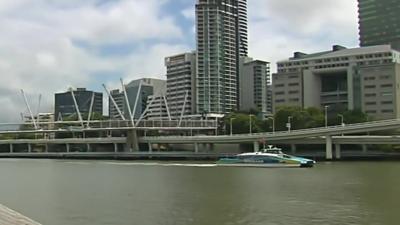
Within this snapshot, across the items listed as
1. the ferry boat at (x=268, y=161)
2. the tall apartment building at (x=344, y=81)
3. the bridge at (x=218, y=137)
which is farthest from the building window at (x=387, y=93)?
the ferry boat at (x=268, y=161)

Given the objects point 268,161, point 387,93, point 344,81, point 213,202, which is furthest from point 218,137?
point 213,202

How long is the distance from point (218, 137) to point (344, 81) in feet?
263

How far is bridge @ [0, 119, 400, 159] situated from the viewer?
95.9 meters

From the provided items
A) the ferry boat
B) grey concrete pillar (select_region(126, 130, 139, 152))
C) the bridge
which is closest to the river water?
the ferry boat

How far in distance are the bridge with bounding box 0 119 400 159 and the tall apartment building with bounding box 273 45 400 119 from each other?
122 feet

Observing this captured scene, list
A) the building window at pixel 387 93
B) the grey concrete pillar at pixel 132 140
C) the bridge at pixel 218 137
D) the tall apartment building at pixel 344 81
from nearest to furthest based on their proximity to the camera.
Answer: the bridge at pixel 218 137 → the grey concrete pillar at pixel 132 140 → the building window at pixel 387 93 → the tall apartment building at pixel 344 81

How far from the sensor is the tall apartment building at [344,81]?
6446 inches

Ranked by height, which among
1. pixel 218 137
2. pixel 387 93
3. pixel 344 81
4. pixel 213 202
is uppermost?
pixel 344 81

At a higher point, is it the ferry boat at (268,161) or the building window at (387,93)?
the building window at (387,93)

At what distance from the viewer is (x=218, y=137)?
11850cm

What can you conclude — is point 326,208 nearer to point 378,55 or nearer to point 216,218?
point 216,218

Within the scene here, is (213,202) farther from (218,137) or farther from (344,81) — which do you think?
(344,81)

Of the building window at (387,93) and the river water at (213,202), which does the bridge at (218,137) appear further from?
the building window at (387,93)

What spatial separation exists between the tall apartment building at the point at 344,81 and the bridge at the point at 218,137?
3732 cm
